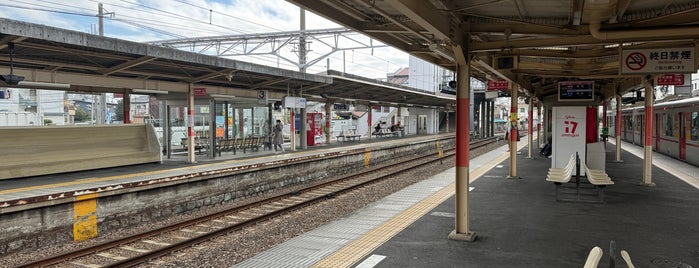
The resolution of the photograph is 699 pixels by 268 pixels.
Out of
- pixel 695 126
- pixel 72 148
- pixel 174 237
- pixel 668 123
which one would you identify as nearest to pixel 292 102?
pixel 72 148

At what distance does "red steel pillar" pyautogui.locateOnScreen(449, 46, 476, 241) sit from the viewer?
589 centimetres

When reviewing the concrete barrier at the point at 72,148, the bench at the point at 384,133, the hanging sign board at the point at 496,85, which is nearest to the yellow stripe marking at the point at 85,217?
the concrete barrier at the point at 72,148

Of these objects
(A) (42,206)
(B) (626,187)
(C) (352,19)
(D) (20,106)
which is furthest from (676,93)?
(D) (20,106)

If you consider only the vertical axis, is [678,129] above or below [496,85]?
below

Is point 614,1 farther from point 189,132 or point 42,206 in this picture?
point 189,132

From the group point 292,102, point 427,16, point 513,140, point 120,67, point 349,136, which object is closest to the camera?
point 427,16

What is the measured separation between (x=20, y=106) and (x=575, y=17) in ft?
111

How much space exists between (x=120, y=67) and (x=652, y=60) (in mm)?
10926

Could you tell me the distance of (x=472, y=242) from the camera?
18.9 feet

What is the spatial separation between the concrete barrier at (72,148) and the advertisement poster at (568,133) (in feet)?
34.9

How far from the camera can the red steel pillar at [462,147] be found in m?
5.89

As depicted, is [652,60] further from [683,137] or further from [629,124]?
[629,124]

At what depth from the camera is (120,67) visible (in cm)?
1120

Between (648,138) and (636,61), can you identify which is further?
(648,138)
